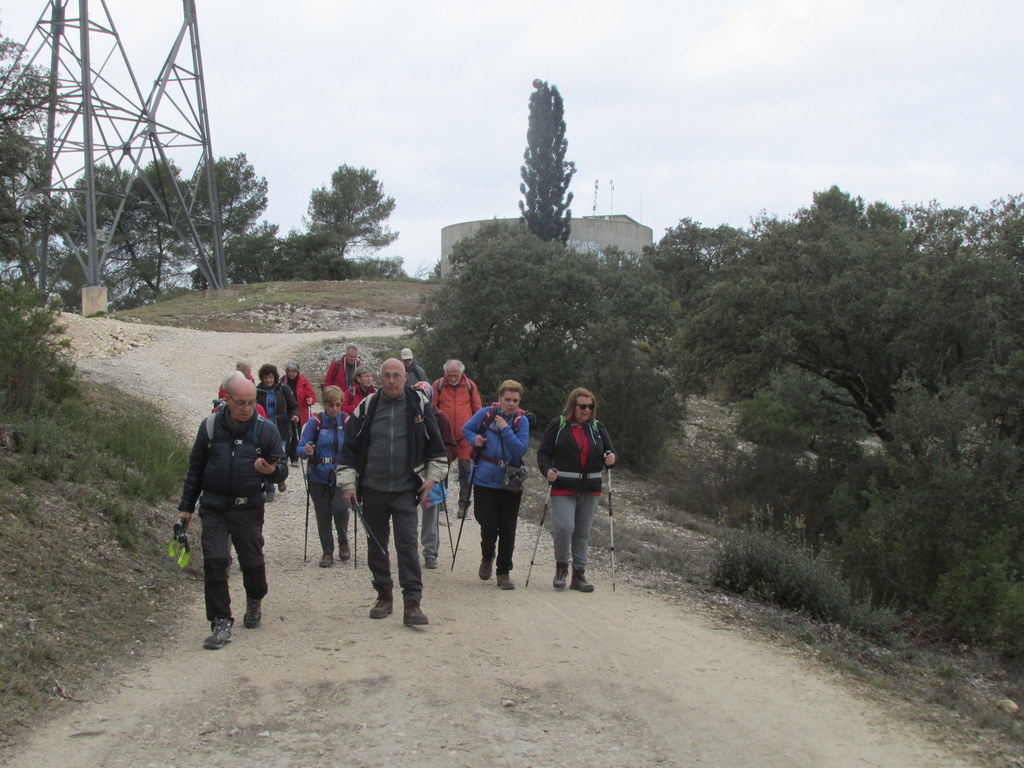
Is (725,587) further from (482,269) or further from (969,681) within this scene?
(482,269)

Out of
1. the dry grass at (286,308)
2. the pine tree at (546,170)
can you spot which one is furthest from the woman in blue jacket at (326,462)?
the pine tree at (546,170)

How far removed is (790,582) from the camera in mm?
8836

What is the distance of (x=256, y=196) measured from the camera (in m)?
67.2

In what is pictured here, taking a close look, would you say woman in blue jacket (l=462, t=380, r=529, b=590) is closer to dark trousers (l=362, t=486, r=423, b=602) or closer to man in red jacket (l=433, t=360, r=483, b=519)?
man in red jacket (l=433, t=360, r=483, b=519)

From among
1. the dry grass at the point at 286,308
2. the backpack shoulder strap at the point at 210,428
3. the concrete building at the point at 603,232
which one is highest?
the concrete building at the point at 603,232

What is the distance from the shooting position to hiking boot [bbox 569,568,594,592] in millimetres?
8469

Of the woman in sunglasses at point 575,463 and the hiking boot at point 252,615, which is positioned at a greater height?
the woman in sunglasses at point 575,463

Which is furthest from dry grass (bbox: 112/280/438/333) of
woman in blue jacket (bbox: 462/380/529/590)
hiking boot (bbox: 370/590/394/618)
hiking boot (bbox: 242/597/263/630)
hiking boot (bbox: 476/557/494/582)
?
hiking boot (bbox: 370/590/394/618)

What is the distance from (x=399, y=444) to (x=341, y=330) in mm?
34649

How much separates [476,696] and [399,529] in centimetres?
174

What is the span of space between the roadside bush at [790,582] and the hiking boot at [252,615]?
467 centimetres

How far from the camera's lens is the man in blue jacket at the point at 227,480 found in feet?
21.0

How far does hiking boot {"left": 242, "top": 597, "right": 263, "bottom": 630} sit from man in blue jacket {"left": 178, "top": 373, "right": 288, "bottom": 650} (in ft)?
1.11

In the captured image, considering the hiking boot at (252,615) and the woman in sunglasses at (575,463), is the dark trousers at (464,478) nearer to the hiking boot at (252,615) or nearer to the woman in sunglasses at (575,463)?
the woman in sunglasses at (575,463)
